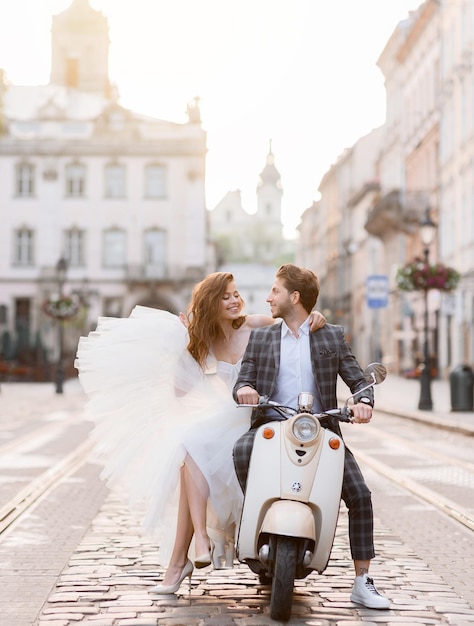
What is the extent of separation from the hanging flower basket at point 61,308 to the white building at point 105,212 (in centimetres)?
2195

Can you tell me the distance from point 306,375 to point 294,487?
25.7 inches

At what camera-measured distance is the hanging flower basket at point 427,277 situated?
91.7 feet

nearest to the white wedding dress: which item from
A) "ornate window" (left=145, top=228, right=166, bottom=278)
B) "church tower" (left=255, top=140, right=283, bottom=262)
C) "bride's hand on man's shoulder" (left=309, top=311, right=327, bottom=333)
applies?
"bride's hand on man's shoulder" (left=309, top=311, right=327, bottom=333)

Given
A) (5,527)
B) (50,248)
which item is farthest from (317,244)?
(5,527)

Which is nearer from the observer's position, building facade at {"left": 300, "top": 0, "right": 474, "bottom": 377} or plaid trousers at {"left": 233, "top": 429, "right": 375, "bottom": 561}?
plaid trousers at {"left": 233, "top": 429, "right": 375, "bottom": 561}

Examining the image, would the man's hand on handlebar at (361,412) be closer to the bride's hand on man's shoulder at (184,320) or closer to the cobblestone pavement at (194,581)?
the cobblestone pavement at (194,581)

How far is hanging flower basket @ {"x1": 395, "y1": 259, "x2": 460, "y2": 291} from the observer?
27938 millimetres

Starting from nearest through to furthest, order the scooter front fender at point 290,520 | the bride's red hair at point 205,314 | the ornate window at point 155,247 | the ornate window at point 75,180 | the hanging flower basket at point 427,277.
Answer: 1. the scooter front fender at point 290,520
2. the bride's red hair at point 205,314
3. the hanging flower basket at point 427,277
4. the ornate window at point 155,247
5. the ornate window at point 75,180

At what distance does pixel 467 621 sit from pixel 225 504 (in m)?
1.28

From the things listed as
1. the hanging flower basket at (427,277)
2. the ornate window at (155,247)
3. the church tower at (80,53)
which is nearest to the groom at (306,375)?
the hanging flower basket at (427,277)

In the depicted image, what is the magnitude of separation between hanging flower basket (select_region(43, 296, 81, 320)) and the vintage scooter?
36.9 m

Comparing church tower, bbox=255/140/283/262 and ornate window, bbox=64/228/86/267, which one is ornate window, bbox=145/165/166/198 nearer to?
ornate window, bbox=64/228/86/267

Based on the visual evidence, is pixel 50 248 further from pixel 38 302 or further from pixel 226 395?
pixel 226 395

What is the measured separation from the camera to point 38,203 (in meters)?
65.5
